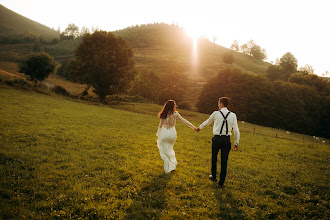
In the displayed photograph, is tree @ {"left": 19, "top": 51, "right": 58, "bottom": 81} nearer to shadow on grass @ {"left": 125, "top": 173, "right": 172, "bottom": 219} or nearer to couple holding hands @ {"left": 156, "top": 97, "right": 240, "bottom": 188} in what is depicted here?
couple holding hands @ {"left": 156, "top": 97, "right": 240, "bottom": 188}

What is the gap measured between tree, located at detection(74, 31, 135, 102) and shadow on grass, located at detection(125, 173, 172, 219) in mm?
50501

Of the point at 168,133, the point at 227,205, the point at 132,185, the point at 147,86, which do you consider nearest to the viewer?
the point at 227,205

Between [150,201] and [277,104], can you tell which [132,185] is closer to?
[150,201]

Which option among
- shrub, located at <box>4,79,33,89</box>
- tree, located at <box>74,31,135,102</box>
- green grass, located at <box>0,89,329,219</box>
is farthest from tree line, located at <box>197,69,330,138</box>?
green grass, located at <box>0,89,329,219</box>

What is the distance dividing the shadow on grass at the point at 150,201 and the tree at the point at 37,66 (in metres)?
73.9

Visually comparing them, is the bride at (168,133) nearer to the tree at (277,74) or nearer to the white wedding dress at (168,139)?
the white wedding dress at (168,139)

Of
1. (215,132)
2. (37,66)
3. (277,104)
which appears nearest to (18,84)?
(37,66)

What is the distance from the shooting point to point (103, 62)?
55250 millimetres

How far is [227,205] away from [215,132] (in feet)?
10.9

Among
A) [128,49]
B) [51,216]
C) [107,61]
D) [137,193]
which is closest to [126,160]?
[137,193]


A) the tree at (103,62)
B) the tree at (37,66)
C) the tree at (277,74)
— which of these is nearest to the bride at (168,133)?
the tree at (103,62)

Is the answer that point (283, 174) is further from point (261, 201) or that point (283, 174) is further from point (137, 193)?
point (137, 193)

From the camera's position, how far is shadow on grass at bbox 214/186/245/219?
770 centimetres

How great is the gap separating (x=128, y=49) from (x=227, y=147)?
56.2 m
